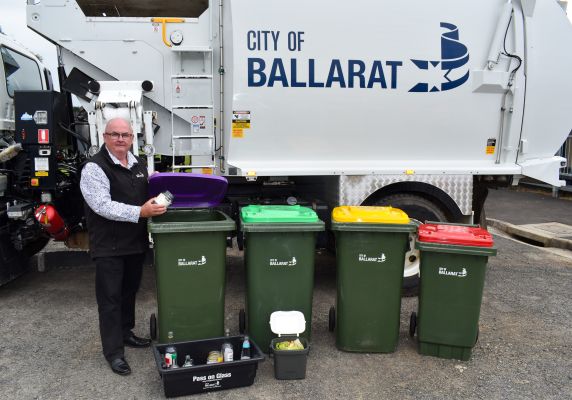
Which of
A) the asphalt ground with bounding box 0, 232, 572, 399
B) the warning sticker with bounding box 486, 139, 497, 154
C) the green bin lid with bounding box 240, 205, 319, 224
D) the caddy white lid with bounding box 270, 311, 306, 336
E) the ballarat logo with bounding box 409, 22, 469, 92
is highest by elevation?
the ballarat logo with bounding box 409, 22, 469, 92

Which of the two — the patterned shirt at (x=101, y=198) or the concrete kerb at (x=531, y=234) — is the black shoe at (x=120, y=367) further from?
the concrete kerb at (x=531, y=234)

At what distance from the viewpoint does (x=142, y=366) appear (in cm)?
337

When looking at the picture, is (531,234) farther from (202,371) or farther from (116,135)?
(116,135)

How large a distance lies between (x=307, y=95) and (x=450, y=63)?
1.39 m

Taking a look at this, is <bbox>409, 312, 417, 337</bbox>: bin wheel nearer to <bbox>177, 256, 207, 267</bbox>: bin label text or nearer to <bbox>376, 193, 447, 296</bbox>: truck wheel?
<bbox>376, 193, 447, 296</bbox>: truck wheel

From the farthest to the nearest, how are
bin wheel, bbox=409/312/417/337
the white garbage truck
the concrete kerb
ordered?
the concrete kerb
the white garbage truck
bin wheel, bbox=409/312/417/337

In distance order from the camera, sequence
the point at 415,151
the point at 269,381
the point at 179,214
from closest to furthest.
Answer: the point at 269,381 < the point at 179,214 < the point at 415,151

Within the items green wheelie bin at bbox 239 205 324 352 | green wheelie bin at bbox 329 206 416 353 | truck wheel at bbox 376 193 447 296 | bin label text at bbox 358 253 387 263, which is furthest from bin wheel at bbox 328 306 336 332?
truck wheel at bbox 376 193 447 296

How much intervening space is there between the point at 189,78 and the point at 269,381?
269 centimetres

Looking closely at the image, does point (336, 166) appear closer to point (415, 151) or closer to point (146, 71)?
point (415, 151)

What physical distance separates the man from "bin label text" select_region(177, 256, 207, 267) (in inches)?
11.5

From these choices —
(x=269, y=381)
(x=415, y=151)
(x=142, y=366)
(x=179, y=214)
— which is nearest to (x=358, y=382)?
(x=269, y=381)

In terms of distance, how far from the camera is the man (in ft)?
10.1

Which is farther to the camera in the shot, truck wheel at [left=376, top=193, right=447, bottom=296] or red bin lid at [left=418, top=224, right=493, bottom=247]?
truck wheel at [left=376, top=193, right=447, bottom=296]
